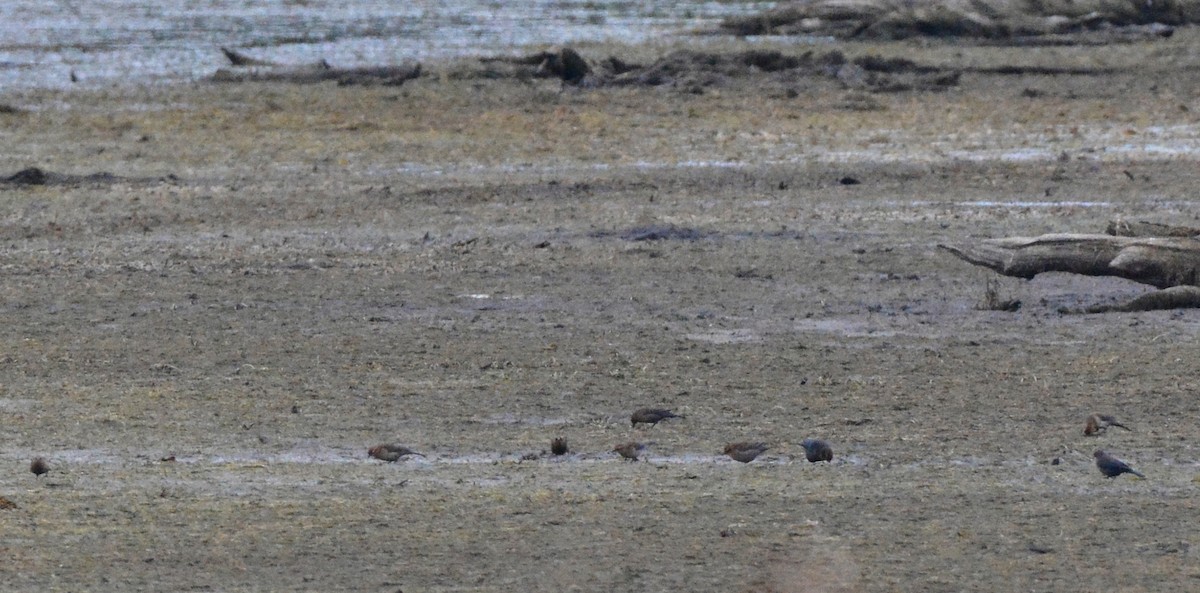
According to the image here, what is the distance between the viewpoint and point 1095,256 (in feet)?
30.0

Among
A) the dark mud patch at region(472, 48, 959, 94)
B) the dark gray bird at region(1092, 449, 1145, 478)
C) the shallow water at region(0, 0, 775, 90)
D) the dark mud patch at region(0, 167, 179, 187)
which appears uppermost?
the dark gray bird at region(1092, 449, 1145, 478)

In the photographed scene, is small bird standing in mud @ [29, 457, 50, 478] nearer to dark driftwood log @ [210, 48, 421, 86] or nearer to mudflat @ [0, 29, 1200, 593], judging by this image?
mudflat @ [0, 29, 1200, 593]

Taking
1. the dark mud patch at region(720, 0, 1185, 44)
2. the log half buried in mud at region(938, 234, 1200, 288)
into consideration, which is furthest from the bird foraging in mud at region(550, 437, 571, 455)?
the dark mud patch at region(720, 0, 1185, 44)

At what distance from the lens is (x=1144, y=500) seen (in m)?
5.34

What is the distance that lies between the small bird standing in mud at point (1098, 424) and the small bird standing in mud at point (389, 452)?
217 centimetres

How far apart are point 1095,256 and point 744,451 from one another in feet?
12.7

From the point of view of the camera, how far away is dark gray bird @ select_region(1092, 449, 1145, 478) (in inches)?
219

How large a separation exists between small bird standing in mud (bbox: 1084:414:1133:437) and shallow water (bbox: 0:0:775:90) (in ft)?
53.3

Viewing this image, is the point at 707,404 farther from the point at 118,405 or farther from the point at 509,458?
the point at 118,405

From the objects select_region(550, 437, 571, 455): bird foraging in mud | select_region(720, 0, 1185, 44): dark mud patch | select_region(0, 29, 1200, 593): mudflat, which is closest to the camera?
select_region(0, 29, 1200, 593): mudflat

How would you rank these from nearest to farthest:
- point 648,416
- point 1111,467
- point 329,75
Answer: point 1111,467
point 648,416
point 329,75

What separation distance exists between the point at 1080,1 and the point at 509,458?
2849 centimetres

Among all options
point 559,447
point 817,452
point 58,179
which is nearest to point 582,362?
point 559,447

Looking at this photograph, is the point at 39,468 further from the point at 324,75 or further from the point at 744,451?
the point at 324,75
